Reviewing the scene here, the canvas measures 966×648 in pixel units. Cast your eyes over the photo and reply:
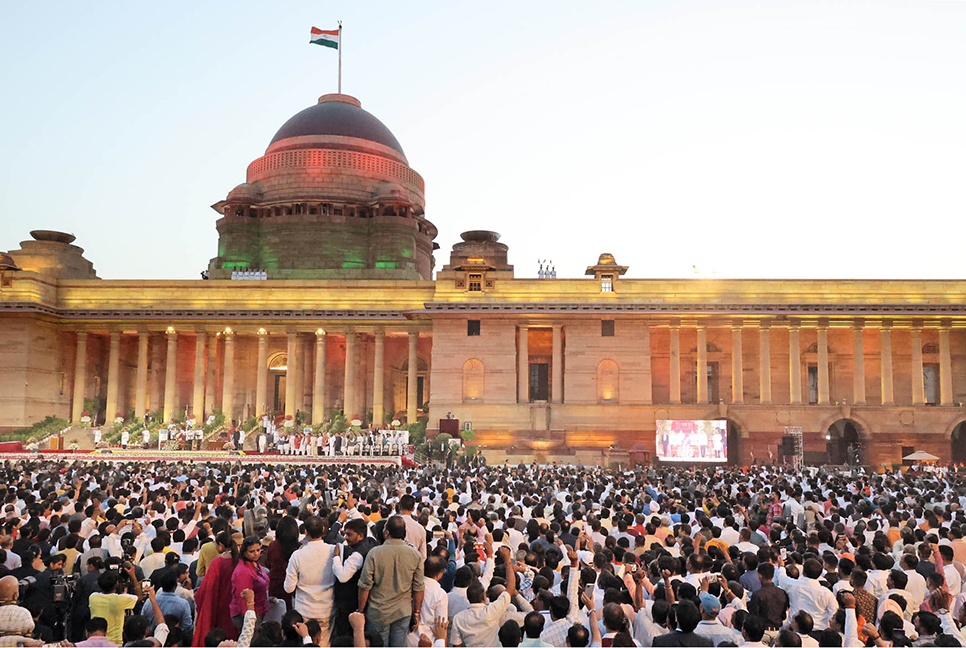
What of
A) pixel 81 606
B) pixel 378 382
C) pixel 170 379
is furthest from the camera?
pixel 378 382

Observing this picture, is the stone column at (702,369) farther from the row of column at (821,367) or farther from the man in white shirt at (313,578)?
the man in white shirt at (313,578)

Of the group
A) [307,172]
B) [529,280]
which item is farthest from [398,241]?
[529,280]

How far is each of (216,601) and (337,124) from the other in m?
58.7

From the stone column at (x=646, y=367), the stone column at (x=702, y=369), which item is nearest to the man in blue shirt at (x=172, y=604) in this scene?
the stone column at (x=646, y=367)

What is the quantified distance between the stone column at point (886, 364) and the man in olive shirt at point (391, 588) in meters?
46.9

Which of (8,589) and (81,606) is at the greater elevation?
(8,589)

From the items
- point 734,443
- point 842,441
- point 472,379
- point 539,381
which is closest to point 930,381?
point 842,441

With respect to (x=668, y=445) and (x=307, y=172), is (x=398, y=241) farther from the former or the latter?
(x=668, y=445)

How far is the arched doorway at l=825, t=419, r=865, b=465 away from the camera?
158 feet

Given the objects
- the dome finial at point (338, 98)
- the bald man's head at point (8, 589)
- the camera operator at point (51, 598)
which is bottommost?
the camera operator at point (51, 598)

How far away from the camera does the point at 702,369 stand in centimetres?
4894

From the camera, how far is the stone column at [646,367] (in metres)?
48.8

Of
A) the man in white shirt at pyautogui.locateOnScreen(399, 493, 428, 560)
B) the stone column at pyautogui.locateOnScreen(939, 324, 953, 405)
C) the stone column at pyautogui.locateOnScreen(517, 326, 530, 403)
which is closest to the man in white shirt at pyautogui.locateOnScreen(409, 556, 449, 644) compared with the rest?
the man in white shirt at pyautogui.locateOnScreen(399, 493, 428, 560)

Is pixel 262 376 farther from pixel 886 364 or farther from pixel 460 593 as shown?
pixel 460 593
